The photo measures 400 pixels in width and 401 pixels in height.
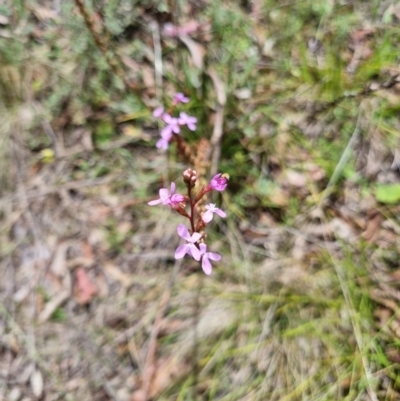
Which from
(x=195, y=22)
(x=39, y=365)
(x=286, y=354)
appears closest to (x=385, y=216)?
(x=286, y=354)

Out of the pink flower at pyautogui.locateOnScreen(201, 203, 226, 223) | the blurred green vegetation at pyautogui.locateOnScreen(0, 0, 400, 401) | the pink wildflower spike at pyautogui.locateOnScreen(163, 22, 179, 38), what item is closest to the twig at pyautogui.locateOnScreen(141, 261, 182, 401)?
the blurred green vegetation at pyautogui.locateOnScreen(0, 0, 400, 401)

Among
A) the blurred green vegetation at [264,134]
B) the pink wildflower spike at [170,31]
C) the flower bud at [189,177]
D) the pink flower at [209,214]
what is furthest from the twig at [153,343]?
the pink wildflower spike at [170,31]

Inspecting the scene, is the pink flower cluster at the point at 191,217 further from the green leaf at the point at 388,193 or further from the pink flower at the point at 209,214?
the green leaf at the point at 388,193

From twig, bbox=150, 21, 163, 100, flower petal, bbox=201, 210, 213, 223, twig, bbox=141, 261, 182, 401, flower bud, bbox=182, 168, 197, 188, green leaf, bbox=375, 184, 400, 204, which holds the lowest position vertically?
twig, bbox=141, 261, 182, 401

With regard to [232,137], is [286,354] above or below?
below

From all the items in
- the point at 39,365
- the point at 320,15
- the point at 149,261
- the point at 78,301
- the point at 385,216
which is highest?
the point at 320,15

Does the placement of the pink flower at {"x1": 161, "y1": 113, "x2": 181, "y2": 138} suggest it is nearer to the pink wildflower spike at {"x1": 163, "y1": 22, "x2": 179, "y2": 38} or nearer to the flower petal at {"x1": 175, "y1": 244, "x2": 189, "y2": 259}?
the flower petal at {"x1": 175, "y1": 244, "x2": 189, "y2": 259}

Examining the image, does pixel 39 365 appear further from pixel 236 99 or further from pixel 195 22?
pixel 195 22

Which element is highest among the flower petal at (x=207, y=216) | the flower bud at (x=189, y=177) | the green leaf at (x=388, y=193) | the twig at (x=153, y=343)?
the flower bud at (x=189, y=177)
